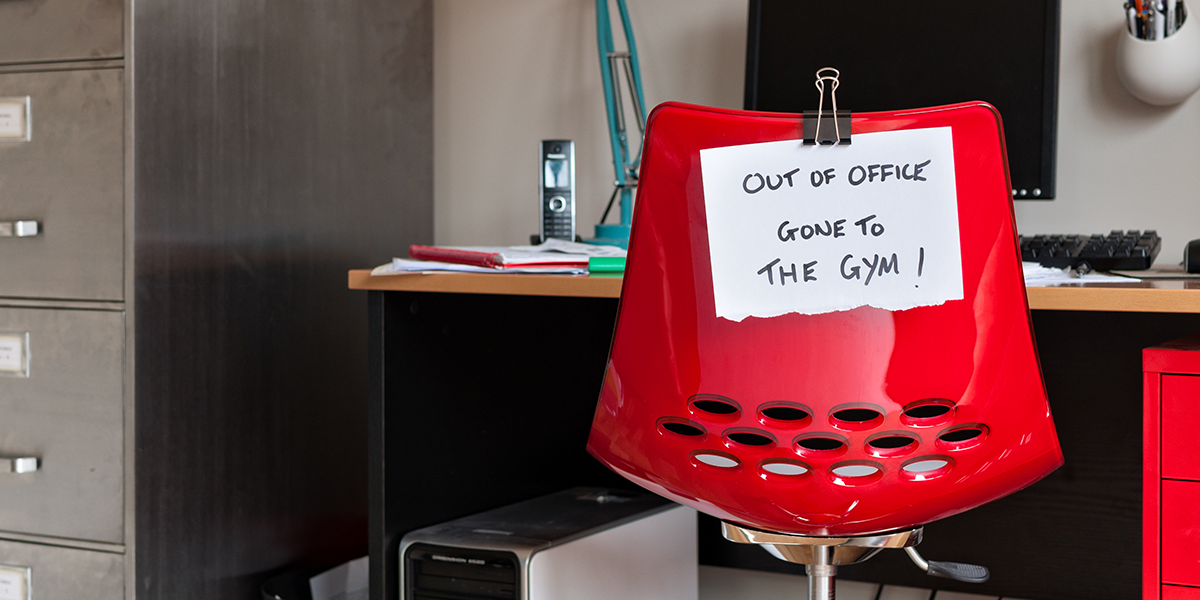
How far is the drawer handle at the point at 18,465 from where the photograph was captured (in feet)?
4.29

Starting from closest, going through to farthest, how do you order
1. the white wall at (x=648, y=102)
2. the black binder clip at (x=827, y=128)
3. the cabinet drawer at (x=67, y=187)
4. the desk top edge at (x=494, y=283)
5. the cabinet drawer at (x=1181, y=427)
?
1. the black binder clip at (x=827, y=128)
2. the cabinet drawer at (x=1181, y=427)
3. the desk top edge at (x=494, y=283)
4. the cabinet drawer at (x=67, y=187)
5. the white wall at (x=648, y=102)

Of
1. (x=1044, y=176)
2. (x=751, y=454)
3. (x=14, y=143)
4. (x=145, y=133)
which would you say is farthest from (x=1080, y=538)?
(x=14, y=143)

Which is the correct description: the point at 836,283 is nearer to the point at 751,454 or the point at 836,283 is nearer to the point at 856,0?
the point at 751,454

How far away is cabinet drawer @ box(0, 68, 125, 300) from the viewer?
1279 mm

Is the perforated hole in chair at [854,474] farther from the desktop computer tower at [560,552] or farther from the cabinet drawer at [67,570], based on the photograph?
the cabinet drawer at [67,570]

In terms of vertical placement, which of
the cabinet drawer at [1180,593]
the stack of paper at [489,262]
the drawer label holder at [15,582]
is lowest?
the drawer label holder at [15,582]

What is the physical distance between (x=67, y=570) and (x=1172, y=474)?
1.30 meters

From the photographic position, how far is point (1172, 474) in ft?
2.95

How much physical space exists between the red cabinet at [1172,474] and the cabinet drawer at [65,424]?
118cm

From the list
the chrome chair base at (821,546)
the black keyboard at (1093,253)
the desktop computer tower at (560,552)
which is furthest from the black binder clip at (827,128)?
the desktop computer tower at (560,552)

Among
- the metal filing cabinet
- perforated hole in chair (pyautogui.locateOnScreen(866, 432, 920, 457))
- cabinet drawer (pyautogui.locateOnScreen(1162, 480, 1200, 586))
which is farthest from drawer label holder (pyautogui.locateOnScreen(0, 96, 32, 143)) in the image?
cabinet drawer (pyautogui.locateOnScreen(1162, 480, 1200, 586))

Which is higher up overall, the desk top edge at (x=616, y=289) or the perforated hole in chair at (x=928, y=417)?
the desk top edge at (x=616, y=289)

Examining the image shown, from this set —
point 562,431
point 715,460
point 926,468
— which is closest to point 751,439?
point 715,460

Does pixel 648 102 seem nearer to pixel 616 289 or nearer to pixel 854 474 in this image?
pixel 616 289
